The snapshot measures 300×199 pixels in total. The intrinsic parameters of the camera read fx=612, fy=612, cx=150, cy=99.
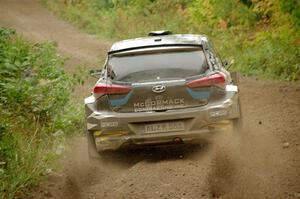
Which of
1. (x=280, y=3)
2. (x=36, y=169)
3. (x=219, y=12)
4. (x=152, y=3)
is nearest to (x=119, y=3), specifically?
(x=152, y=3)

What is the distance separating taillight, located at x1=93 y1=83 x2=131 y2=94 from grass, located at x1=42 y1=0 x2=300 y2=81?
7.54 meters

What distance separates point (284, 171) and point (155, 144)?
1.67m

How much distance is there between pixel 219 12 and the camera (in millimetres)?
19953

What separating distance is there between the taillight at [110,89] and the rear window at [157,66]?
160 mm

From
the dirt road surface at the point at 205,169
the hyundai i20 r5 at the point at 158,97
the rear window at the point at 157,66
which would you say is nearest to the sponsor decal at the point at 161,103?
the hyundai i20 r5 at the point at 158,97

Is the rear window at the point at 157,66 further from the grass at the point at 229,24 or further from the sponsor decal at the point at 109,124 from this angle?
the grass at the point at 229,24

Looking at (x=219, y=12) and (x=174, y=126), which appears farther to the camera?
(x=219, y=12)

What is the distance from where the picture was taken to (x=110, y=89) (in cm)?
796

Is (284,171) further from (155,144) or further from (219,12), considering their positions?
(219,12)

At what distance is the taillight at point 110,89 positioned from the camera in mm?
7879

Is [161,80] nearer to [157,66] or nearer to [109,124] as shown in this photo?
[157,66]

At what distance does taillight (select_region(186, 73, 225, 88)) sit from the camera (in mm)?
7770

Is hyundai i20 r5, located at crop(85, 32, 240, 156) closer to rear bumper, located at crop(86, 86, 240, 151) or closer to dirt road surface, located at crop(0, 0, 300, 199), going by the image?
rear bumper, located at crop(86, 86, 240, 151)

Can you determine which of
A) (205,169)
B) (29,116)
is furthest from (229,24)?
(205,169)
